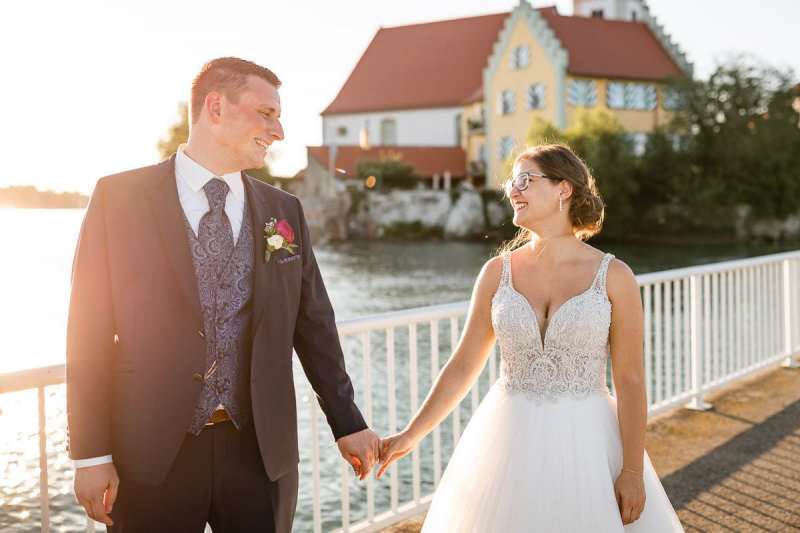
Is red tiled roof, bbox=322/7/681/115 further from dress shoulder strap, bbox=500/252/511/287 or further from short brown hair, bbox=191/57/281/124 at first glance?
short brown hair, bbox=191/57/281/124

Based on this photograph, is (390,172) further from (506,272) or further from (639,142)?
(506,272)

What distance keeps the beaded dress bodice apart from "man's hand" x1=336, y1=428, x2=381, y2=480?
451 mm

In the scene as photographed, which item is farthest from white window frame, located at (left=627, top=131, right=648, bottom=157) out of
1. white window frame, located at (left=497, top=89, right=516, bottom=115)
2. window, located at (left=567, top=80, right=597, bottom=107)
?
white window frame, located at (left=497, top=89, right=516, bottom=115)

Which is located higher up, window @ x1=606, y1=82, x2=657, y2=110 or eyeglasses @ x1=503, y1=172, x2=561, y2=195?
window @ x1=606, y1=82, x2=657, y2=110

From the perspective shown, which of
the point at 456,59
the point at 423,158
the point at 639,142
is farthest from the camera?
the point at 456,59

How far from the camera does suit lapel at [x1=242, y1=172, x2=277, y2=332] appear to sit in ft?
7.70

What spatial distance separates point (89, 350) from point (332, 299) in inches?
1180

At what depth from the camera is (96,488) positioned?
2199mm

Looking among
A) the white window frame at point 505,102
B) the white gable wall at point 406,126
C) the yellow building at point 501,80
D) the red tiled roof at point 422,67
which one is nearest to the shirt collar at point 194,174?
the yellow building at point 501,80

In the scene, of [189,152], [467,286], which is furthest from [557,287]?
[467,286]

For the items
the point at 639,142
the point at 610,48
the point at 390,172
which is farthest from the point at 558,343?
the point at 390,172

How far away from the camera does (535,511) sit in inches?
99.3

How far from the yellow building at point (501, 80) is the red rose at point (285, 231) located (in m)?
49.9

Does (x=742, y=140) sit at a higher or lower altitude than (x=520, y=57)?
lower
